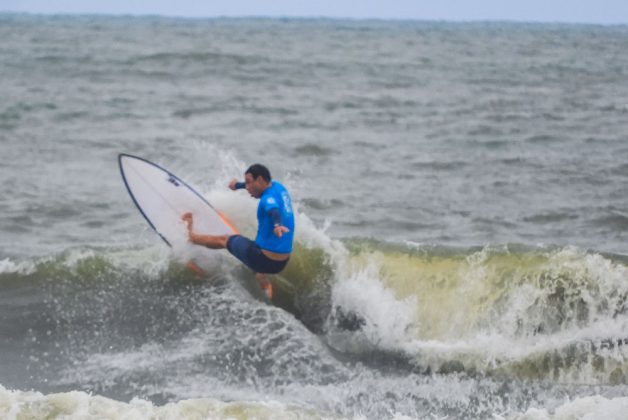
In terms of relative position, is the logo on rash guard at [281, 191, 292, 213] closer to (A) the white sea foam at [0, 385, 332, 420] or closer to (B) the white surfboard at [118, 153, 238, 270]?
(B) the white surfboard at [118, 153, 238, 270]

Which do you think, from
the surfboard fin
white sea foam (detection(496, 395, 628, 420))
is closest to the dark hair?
the surfboard fin

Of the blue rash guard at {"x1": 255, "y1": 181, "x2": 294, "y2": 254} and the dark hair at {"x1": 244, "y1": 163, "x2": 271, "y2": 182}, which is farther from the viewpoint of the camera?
the dark hair at {"x1": 244, "y1": 163, "x2": 271, "y2": 182}

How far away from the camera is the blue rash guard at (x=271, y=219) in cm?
984

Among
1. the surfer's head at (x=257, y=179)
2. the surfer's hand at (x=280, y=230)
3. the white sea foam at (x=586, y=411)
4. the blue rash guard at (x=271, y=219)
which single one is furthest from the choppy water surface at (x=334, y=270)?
the surfer's head at (x=257, y=179)

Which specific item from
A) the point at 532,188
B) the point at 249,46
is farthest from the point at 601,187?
the point at 249,46

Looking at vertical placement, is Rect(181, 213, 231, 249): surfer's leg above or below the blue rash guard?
below

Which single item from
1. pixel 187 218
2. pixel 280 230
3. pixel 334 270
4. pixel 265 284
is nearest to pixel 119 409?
pixel 280 230

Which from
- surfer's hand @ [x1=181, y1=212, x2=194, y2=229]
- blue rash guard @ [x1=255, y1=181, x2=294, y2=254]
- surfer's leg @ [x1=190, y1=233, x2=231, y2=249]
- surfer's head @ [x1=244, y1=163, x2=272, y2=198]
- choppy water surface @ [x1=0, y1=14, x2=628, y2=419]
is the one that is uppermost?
surfer's head @ [x1=244, y1=163, x2=272, y2=198]

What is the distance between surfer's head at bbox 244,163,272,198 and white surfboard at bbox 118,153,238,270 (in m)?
0.99

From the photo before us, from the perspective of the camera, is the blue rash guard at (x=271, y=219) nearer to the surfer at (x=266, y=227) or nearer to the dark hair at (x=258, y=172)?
the surfer at (x=266, y=227)

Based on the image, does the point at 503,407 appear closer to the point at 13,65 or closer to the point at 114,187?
the point at 114,187

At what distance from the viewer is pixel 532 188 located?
1691 centimetres

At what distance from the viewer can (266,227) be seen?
9.98 meters

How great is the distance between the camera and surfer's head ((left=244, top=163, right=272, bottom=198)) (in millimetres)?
9953
